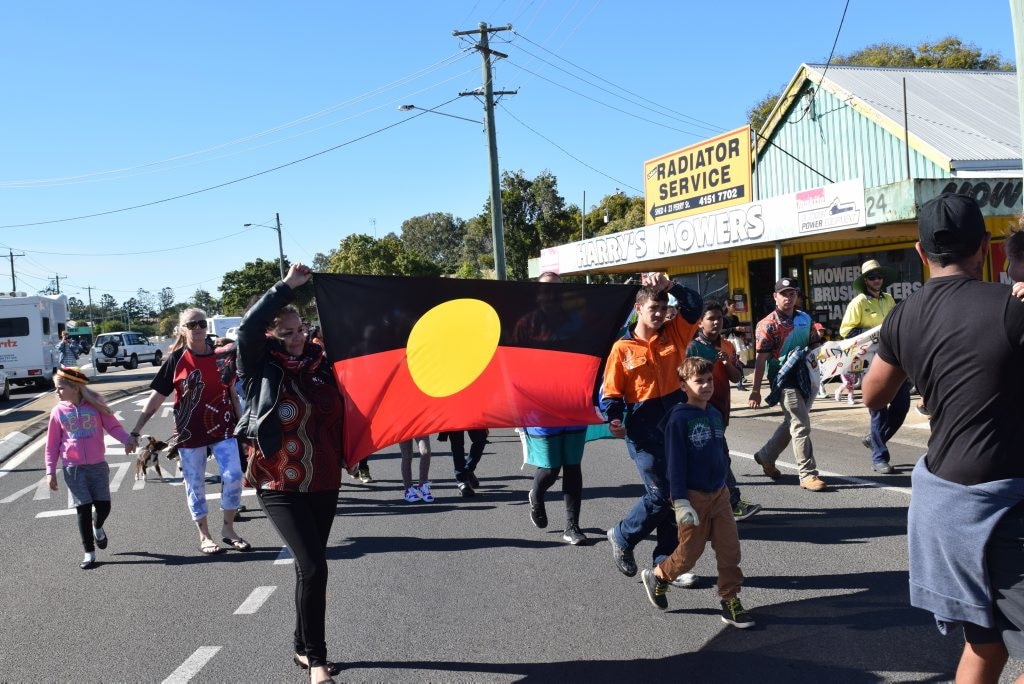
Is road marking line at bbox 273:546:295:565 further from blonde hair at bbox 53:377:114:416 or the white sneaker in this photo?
the white sneaker

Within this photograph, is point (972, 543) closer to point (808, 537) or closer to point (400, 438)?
point (400, 438)

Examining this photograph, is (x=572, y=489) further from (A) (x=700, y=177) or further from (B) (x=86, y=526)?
(A) (x=700, y=177)

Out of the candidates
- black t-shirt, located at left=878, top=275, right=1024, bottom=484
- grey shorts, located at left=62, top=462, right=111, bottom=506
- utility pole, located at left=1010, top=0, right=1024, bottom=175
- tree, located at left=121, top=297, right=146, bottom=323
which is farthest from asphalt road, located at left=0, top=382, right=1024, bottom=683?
tree, located at left=121, top=297, right=146, bottom=323

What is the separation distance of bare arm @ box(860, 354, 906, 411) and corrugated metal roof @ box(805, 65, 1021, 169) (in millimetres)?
19089

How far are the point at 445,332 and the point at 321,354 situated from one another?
1.12 meters

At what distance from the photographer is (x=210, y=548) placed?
23.3 ft

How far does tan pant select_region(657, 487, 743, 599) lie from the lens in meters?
4.79

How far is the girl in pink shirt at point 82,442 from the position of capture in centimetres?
701

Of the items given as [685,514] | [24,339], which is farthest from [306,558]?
[24,339]

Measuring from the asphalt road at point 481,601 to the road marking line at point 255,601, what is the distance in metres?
0.02

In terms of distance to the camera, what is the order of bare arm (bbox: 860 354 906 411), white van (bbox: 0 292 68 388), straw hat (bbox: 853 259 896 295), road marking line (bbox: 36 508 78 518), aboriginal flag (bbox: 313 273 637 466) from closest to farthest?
bare arm (bbox: 860 354 906 411)
aboriginal flag (bbox: 313 273 637 466)
straw hat (bbox: 853 259 896 295)
road marking line (bbox: 36 508 78 518)
white van (bbox: 0 292 68 388)

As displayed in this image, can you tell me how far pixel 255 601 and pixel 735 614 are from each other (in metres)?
3.02

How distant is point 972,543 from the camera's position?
274 centimetres

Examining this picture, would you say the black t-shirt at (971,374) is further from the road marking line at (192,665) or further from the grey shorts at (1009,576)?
the road marking line at (192,665)
